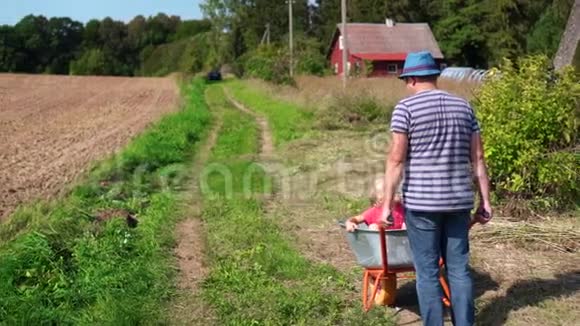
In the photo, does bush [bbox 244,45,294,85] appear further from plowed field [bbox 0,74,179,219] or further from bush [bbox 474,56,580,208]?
bush [bbox 474,56,580,208]

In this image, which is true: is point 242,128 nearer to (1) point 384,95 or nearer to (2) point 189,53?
(1) point 384,95

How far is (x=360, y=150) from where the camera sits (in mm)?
14508

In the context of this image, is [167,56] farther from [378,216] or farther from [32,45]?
[378,216]

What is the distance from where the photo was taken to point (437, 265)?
15.4ft

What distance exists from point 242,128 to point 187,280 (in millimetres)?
13634

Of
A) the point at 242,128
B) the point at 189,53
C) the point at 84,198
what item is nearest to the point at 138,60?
the point at 189,53

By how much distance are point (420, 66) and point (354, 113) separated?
1452 cm

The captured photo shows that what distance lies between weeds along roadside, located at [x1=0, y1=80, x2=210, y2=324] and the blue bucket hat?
2538mm

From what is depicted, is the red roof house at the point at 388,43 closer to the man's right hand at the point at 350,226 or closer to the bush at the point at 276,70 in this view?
the bush at the point at 276,70

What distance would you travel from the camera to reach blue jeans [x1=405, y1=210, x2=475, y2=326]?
15.2 ft

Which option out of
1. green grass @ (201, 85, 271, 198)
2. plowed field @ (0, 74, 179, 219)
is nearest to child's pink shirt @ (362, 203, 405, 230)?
green grass @ (201, 85, 271, 198)

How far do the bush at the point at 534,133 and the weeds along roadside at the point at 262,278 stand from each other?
2.55 meters

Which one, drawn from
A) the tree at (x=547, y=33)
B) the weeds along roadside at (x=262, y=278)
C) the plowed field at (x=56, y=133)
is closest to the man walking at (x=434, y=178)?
the weeds along roadside at (x=262, y=278)

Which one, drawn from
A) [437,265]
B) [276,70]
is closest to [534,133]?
[437,265]
